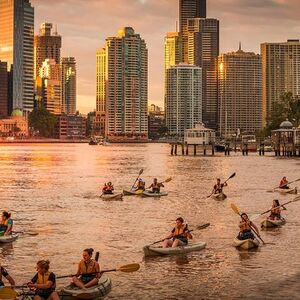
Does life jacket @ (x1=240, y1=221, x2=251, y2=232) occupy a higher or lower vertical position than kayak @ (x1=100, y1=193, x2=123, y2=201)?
higher

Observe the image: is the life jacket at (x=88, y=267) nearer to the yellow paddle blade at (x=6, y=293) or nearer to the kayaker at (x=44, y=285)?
the kayaker at (x=44, y=285)

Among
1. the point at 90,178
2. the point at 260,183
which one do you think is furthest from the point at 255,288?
the point at 90,178

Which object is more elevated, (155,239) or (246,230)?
(246,230)

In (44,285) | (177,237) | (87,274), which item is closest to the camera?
(44,285)

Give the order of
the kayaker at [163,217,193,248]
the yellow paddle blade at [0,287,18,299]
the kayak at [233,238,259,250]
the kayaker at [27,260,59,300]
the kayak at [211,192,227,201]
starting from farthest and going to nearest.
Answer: the kayak at [211,192,227,201] → the kayak at [233,238,259,250] → the kayaker at [163,217,193,248] → the kayaker at [27,260,59,300] → the yellow paddle blade at [0,287,18,299]

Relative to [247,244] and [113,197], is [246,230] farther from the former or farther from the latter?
[113,197]

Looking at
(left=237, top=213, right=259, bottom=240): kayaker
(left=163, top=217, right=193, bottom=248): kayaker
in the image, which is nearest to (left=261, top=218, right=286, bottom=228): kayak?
(left=237, top=213, right=259, bottom=240): kayaker

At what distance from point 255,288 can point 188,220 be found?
19597mm

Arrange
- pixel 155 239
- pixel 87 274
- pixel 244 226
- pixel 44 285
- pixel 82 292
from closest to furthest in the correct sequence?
pixel 44 285 < pixel 82 292 < pixel 87 274 < pixel 244 226 < pixel 155 239

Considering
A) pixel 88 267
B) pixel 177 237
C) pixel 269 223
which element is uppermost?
pixel 88 267

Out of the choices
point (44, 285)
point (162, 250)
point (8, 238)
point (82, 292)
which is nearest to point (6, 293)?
point (44, 285)

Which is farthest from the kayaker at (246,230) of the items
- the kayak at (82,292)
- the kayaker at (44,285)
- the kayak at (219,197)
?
the kayak at (219,197)

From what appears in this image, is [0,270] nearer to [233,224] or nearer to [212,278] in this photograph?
[212,278]

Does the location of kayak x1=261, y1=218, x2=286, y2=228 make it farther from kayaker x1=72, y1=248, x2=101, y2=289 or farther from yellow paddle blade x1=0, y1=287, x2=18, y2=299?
yellow paddle blade x1=0, y1=287, x2=18, y2=299
